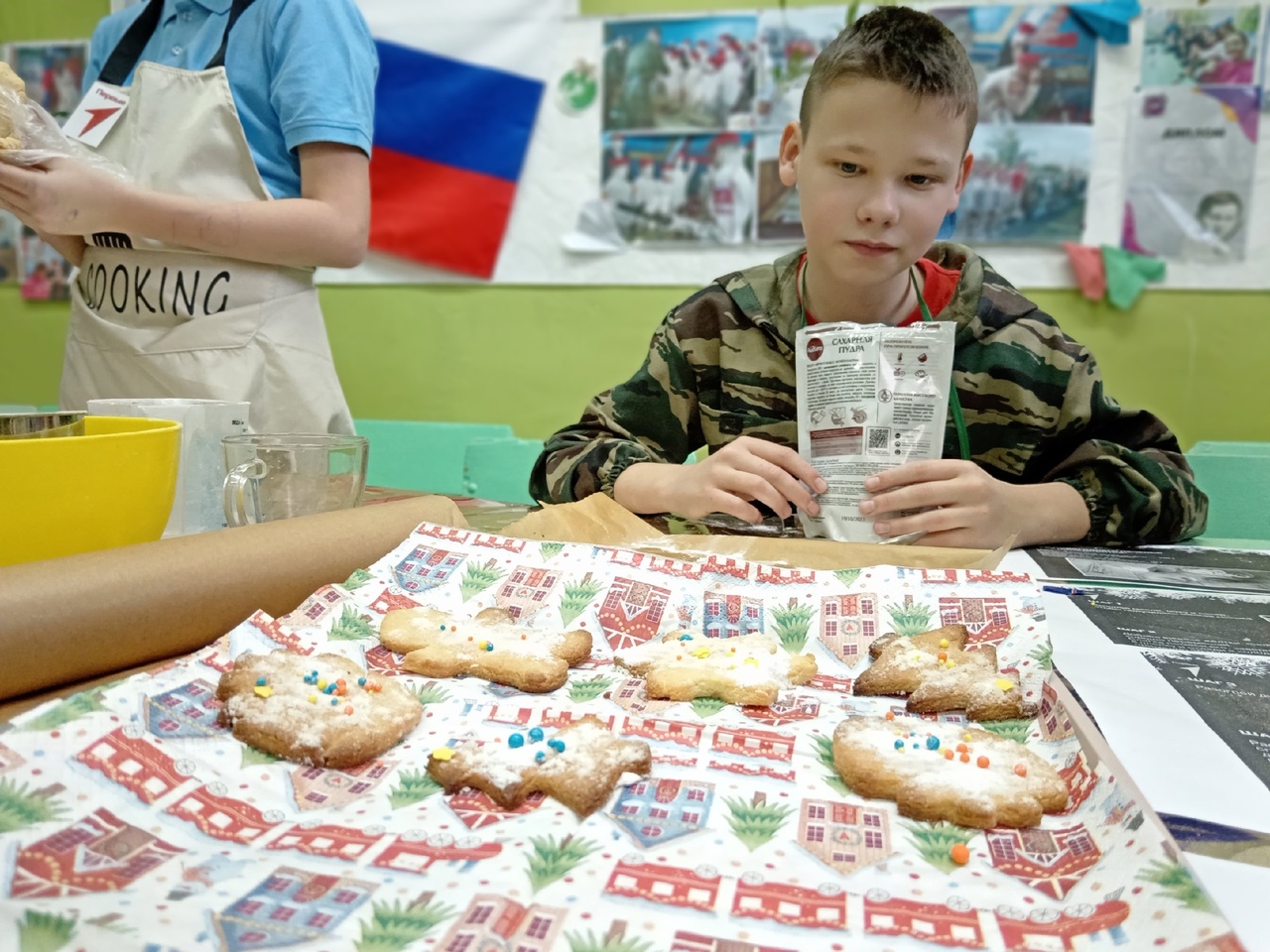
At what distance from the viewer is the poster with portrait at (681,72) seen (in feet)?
7.87

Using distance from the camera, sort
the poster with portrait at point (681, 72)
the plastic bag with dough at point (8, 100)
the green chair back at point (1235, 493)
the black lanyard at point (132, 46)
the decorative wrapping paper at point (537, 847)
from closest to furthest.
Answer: the decorative wrapping paper at point (537, 847), the plastic bag with dough at point (8, 100), the green chair back at point (1235, 493), the black lanyard at point (132, 46), the poster with portrait at point (681, 72)

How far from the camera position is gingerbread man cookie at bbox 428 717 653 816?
52 centimetres

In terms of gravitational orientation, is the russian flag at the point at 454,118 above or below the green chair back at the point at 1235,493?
above

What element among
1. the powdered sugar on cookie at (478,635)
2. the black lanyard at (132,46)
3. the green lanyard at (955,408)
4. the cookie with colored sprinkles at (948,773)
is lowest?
the cookie with colored sprinkles at (948,773)

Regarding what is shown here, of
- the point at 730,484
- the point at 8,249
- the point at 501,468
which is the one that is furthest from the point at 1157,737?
the point at 8,249

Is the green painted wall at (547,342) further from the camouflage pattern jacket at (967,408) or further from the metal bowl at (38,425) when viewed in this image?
the metal bowl at (38,425)

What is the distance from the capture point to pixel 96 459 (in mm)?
704

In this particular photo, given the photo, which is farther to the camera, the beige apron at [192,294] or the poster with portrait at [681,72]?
the poster with portrait at [681,72]

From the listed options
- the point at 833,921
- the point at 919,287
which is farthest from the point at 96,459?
the point at 919,287

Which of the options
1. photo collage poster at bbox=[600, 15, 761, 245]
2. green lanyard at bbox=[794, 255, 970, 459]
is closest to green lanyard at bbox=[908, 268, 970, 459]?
green lanyard at bbox=[794, 255, 970, 459]

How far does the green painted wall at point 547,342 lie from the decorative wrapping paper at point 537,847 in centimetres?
188

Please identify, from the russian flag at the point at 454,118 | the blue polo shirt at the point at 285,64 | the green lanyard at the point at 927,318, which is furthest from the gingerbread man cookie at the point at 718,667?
the russian flag at the point at 454,118

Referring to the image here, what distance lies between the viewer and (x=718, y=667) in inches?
28.0

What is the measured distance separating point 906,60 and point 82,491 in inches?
37.1
